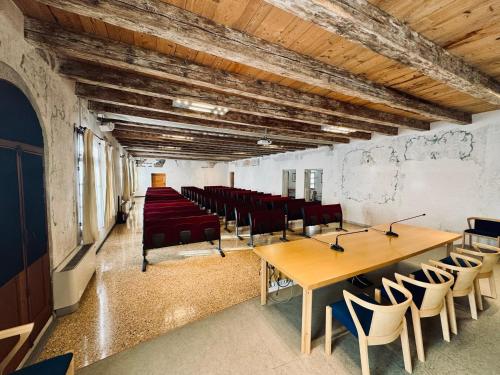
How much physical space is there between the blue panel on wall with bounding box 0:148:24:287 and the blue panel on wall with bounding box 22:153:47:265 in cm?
13

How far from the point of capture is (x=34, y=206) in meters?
1.80

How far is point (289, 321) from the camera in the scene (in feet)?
6.66

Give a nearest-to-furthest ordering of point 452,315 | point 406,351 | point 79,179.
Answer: point 406,351 → point 452,315 → point 79,179

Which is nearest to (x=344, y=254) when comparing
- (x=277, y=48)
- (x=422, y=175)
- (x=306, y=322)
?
(x=306, y=322)

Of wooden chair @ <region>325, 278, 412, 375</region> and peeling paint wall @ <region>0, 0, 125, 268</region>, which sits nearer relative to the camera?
wooden chair @ <region>325, 278, 412, 375</region>

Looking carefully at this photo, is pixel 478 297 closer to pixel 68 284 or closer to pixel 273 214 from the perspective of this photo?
pixel 273 214

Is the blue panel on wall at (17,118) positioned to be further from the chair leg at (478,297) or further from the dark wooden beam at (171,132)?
the chair leg at (478,297)

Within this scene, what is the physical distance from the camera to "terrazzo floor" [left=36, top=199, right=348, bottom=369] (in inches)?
71.6

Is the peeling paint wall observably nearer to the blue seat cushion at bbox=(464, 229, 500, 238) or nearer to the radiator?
the radiator

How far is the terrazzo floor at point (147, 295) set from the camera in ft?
5.97

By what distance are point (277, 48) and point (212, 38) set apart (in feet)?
2.05

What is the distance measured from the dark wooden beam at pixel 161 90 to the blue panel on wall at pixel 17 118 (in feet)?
2.56

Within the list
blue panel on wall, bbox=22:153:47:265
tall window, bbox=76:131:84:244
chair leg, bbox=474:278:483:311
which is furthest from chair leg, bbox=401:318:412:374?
tall window, bbox=76:131:84:244

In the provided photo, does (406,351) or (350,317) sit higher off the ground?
(350,317)
